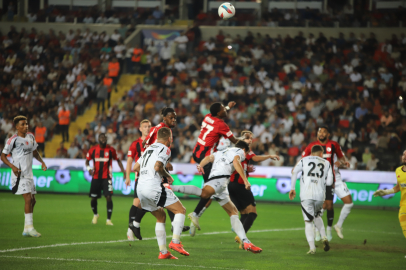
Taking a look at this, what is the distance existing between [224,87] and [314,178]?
55.0ft

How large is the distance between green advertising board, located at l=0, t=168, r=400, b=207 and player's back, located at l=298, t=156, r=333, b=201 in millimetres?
9509

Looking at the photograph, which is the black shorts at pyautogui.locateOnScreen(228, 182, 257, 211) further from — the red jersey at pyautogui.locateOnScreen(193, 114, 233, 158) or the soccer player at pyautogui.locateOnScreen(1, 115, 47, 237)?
the soccer player at pyautogui.locateOnScreen(1, 115, 47, 237)

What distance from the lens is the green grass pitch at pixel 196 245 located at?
26.8 feet

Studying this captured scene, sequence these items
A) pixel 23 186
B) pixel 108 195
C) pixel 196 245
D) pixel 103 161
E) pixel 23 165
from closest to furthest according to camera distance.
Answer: pixel 196 245
pixel 23 186
pixel 23 165
pixel 108 195
pixel 103 161

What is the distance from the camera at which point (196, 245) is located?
10266 millimetres

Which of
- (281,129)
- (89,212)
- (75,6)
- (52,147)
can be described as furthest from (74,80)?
(89,212)

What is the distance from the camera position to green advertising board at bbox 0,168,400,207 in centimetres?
1948

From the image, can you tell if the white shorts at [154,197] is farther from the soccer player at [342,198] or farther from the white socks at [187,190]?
the soccer player at [342,198]

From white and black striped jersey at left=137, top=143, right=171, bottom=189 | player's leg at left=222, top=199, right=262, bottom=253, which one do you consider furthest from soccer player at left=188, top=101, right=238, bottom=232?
white and black striped jersey at left=137, top=143, right=171, bottom=189

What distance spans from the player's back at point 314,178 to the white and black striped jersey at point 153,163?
9.73 ft

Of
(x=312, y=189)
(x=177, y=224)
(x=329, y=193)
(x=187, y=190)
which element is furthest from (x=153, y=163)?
(x=329, y=193)

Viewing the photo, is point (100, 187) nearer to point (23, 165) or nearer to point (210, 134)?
point (23, 165)

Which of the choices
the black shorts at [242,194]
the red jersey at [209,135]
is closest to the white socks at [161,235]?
the red jersey at [209,135]

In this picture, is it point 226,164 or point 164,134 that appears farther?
point 226,164
